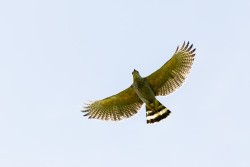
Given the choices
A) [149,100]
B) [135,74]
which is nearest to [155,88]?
[149,100]

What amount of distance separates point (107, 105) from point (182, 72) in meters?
2.64

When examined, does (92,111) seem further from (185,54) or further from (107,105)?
(185,54)

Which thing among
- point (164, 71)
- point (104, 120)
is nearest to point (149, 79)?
point (164, 71)

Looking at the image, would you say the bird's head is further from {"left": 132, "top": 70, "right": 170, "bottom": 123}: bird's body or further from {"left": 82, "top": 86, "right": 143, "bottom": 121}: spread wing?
{"left": 82, "top": 86, "right": 143, "bottom": 121}: spread wing

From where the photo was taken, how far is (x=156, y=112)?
23.9 m

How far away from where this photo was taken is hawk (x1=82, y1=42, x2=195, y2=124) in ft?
77.5

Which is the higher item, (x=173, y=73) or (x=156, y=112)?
(x=173, y=73)

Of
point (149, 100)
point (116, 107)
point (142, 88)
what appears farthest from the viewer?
point (116, 107)

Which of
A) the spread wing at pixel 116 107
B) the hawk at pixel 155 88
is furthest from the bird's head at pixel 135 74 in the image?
the spread wing at pixel 116 107

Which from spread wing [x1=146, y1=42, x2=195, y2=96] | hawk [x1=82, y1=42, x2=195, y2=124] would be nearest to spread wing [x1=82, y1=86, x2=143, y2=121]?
hawk [x1=82, y1=42, x2=195, y2=124]

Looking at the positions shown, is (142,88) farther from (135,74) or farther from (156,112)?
(156,112)

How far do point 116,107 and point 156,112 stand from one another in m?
1.41

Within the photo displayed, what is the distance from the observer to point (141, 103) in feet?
79.9

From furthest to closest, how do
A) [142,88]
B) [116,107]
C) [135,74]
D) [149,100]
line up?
[116,107] → [149,100] → [142,88] → [135,74]
